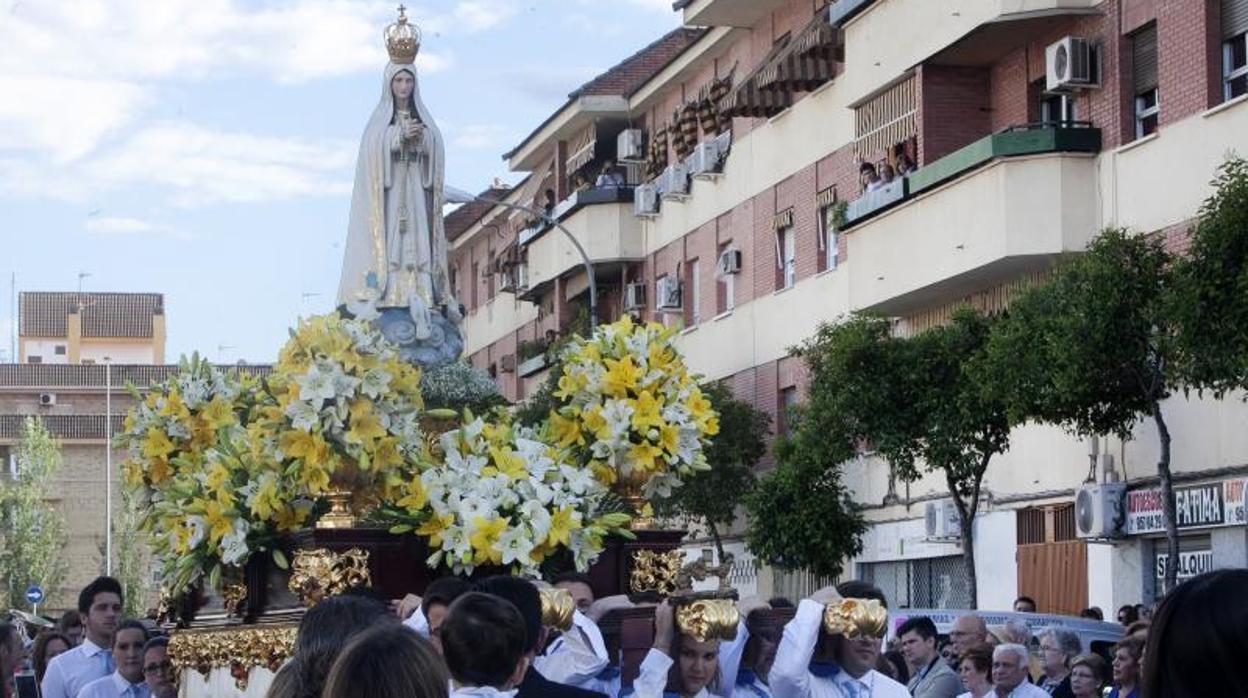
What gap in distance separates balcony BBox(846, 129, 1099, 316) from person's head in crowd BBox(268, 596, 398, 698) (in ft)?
68.6

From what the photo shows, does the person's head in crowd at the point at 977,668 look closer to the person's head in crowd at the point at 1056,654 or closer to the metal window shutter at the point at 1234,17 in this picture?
the person's head in crowd at the point at 1056,654

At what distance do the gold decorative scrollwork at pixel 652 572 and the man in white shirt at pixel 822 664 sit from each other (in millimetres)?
3158

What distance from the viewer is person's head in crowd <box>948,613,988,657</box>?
1213 cm

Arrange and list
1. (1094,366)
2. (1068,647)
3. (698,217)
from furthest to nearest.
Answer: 1. (698,217)
2. (1094,366)
3. (1068,647)

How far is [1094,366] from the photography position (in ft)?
69.1

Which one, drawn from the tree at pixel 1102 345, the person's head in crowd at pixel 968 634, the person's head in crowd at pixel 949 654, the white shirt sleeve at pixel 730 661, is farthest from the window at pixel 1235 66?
the white shirt sleeve at pixel 730 661

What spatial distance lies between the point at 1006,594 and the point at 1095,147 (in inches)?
238

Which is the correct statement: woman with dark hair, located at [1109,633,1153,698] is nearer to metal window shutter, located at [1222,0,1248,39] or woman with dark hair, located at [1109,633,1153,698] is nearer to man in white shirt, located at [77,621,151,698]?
man in white shirt, located at [77,621,151,698]

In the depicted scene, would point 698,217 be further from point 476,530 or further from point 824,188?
point 476,530

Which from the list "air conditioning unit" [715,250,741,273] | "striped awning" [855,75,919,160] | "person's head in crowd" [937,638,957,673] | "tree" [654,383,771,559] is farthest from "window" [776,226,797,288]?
"person's head in crowd" [937,638,957,673]

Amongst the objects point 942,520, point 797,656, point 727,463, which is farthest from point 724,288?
point 797,656

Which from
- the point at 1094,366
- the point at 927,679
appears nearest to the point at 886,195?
the point at 1094,366

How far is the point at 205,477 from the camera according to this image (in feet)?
38.2

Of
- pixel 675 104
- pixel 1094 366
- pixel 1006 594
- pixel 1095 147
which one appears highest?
pixel 675 104
